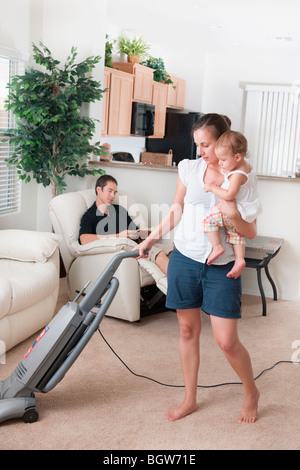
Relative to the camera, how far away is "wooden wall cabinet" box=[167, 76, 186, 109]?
24.8ft

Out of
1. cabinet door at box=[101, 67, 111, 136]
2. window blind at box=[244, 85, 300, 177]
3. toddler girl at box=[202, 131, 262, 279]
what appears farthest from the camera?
window blind at box=[244, 85, 300, 177]

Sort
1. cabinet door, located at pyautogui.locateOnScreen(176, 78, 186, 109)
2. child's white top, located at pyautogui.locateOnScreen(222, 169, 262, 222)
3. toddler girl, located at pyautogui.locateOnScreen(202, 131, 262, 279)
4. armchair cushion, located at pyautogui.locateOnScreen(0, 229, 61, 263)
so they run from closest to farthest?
1. toddler girl, located at pyautogui.locateOnScreen(202, 131, 262, 279)
2. child's white top, located at pyautogui.locateOnScreen(222, 169, 262, 222)
3. armchair cushion, located at pyautogui.locateOnScreen(0, 229, 61, 263)
4. cabinet door, located at pyautogui.locateOnScreen(176, 78, 186, 109)

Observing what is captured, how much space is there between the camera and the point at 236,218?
86.7 inches

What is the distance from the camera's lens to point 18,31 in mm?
4348

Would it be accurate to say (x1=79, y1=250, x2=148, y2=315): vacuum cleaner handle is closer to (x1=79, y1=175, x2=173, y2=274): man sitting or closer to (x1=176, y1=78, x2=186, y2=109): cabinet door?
(x1=79, y1=175, x2=173, y2=274): man sitting

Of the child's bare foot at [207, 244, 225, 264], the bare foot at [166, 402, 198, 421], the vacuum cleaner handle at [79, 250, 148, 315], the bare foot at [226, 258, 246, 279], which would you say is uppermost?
the child's bare foot at [207, 244, 225, 264]

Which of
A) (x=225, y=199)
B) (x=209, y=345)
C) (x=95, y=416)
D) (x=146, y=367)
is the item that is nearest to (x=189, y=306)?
(x=225, y=199)

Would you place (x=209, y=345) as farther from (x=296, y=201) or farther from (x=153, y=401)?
(x=296, y=201)

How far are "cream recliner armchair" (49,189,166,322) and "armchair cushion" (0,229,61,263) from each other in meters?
0.30

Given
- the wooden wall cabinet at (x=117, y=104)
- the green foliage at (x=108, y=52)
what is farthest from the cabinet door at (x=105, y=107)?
the green foliage at (x=108, y=52)

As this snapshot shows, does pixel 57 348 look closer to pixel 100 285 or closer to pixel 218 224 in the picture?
pixel 100 285

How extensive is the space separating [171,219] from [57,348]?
0.72m

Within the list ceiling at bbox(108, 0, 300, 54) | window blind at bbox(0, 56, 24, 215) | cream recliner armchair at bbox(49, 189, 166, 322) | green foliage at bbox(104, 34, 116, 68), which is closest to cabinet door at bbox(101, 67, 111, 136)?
green foliage at bbox(104, 34, 116, 68)

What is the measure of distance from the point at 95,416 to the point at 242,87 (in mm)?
6657
